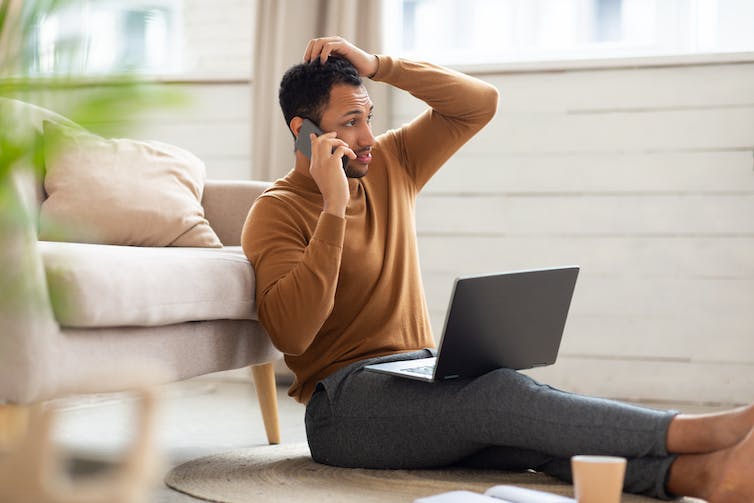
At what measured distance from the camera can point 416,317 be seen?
1.98 meters

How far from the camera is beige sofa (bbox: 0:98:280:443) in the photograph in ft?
4.88

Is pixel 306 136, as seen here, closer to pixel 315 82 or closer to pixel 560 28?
pixel 315 82

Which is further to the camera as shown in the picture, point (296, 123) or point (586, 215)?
point (586, 215)

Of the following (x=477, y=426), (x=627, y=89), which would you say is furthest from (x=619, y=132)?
(x=477, y=426)

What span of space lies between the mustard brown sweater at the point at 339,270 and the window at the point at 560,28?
51.6 inches

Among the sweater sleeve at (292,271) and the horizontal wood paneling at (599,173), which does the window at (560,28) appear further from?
the sweater sleeve at (292,271)

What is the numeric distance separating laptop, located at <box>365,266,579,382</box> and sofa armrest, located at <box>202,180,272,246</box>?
0.81 meters

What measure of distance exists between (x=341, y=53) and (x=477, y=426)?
85cm

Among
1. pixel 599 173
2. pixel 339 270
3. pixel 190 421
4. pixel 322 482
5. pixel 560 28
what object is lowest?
pixel 190 421

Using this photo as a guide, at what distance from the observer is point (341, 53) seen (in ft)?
6.68

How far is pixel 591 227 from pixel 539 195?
0.20 meters

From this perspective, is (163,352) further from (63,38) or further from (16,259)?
(63,38)

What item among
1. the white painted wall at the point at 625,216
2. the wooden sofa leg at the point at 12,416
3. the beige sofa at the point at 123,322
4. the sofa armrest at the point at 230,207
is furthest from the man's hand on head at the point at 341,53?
the white painted wall at the point at 625,216

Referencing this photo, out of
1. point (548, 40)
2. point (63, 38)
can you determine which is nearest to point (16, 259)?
point (63, 38)
